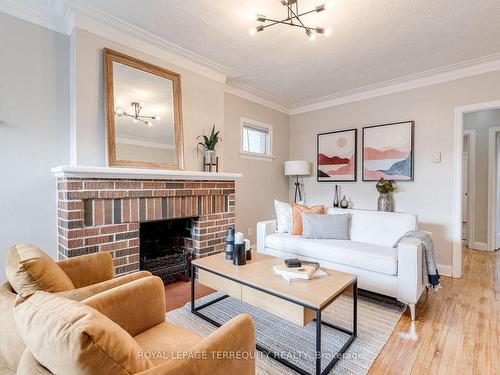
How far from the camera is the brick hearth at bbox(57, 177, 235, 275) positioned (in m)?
2.12

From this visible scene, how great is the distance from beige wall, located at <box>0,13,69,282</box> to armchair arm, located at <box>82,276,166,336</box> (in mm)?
1469

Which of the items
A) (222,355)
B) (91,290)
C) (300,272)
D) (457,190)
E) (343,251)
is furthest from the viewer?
(457,190)

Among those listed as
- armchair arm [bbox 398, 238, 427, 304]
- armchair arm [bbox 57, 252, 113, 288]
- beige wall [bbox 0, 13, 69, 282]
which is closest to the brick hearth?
beige wall [bbox 0, 13, 69, 282]

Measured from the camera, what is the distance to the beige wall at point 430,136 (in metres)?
3.15

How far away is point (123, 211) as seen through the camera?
2.40 metres

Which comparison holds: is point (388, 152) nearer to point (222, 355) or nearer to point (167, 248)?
point (167, 248)

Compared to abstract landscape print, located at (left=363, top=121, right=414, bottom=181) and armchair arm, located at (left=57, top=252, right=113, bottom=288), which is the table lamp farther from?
armchair arm, located at (left=57, top=252, right=113, bottom=288)

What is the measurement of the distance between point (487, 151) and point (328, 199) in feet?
8.89

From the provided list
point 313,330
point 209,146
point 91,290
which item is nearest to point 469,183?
point 313,330

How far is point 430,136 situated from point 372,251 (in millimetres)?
1898

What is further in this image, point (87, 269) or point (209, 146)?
point (209, 146)

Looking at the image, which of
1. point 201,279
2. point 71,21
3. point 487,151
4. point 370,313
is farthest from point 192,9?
point 487,151

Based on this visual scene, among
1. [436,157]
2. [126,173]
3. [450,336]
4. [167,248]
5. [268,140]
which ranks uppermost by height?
[268,140]

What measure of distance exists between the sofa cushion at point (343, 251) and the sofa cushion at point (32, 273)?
7.24 ft
